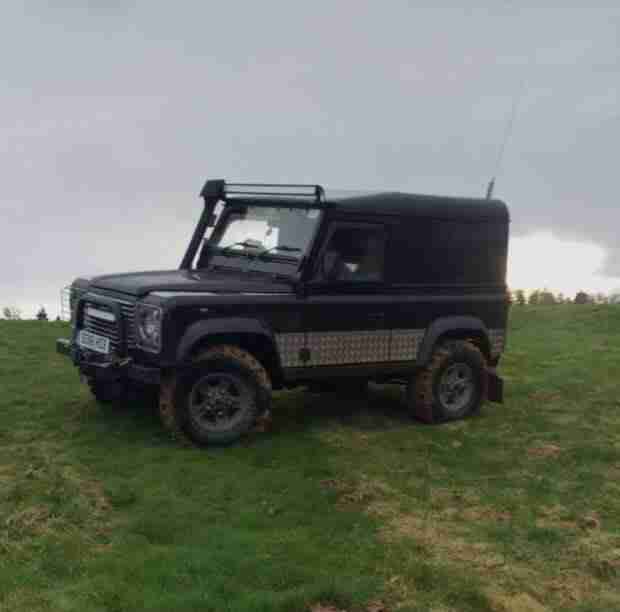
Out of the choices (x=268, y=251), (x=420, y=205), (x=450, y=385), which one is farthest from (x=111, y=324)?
(x=450, y=385)

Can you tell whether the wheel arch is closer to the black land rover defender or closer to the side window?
the black land rover defender

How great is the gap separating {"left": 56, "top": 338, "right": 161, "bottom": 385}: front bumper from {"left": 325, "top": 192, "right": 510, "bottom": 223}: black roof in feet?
8.25

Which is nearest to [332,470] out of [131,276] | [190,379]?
[190,379]

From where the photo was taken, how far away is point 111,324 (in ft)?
29.9

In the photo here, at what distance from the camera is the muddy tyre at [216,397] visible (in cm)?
866

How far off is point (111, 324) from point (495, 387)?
4603 mm

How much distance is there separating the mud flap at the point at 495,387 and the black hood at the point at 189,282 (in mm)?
3076

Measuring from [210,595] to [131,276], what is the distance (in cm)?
467

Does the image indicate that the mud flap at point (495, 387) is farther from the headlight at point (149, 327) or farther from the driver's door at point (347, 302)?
the headlight at point (149, 327)

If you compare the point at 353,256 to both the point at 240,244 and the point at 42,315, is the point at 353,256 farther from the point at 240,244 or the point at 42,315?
the point at 42,315

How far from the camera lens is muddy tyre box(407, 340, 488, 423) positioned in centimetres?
1031

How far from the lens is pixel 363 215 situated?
31.6 feet

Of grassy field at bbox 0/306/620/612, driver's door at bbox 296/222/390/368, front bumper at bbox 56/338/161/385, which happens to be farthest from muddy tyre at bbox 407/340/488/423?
front bumper at bbox 56/338/161/385

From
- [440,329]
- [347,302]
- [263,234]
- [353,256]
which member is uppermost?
[263,234]
